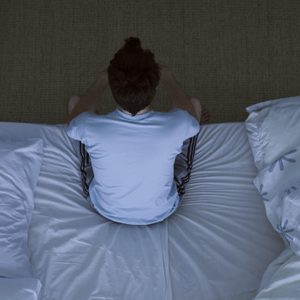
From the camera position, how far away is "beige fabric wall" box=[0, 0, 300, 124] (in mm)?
1886

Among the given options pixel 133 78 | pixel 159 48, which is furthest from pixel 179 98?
pixel 159 48

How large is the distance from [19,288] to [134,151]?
44 cm

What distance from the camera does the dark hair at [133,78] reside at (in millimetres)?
1084

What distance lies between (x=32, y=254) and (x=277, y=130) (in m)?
0.82

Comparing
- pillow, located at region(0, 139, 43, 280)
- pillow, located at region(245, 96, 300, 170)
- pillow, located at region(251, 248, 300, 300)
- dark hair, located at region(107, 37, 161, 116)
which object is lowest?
pillow, located at region(251, 248, 300, 300)

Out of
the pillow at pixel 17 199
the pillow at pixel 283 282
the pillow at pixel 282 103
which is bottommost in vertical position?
the pillow at pixel 283 282

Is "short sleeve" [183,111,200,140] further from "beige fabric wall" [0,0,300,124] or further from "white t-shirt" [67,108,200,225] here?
"beige fabric wall" [0,0,300,124]

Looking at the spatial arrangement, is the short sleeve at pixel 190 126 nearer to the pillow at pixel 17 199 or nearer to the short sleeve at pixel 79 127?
the short sleeve at pixel 79 127

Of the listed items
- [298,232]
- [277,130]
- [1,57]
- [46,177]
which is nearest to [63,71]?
[1,57]

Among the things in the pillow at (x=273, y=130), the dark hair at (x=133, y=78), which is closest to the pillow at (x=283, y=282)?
the pillow at (x=273, y=130)

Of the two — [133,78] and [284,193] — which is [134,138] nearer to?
[133,78]

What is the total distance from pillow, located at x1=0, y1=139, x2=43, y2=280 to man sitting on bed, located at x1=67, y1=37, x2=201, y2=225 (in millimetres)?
226

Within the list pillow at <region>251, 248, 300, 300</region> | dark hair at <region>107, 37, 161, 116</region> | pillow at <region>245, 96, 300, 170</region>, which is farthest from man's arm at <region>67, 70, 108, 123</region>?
pillow at <region>251, 248, 300, 300</region>

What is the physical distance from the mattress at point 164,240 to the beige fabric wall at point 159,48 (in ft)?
1.49
